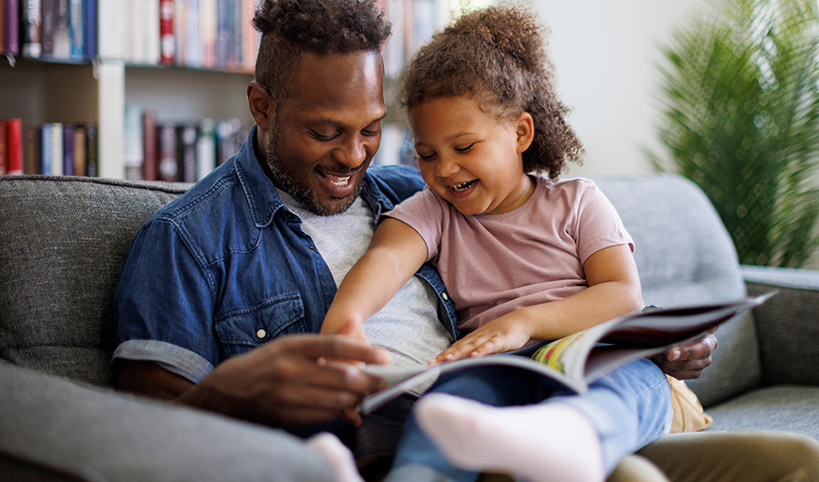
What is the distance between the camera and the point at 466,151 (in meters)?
1.34

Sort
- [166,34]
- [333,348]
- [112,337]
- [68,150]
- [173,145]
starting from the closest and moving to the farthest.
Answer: [333,348]
[112,337]
[68,150]
[166,34]
[173,145]

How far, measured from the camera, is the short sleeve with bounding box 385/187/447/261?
54.0 inches

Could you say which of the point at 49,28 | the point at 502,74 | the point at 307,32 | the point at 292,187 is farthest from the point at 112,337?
the point at 49,28

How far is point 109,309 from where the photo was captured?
3.96 feet

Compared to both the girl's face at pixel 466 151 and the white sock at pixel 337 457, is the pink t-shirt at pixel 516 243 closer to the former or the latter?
the girl's face at pixel 466 151

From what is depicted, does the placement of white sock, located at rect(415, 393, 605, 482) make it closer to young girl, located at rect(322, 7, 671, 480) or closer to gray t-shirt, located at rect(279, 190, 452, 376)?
young girl, located at rect(322, 7, 671, 480)

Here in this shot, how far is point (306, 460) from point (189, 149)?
198cm

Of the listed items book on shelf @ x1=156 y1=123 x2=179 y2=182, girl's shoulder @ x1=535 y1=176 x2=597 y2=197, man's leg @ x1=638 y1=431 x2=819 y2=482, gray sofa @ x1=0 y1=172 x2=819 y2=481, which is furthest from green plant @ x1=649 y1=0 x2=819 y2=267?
man's leg @ x1=638 y1=431 x2=819 y2=482

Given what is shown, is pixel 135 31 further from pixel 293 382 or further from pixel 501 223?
pixel 293 382

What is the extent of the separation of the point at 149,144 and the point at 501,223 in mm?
1437

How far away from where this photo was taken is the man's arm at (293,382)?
2.81 ft

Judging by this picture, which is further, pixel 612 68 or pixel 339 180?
pixel 612 68

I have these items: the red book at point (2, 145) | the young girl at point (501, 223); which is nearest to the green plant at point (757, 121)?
the young girl at point (501, 223)

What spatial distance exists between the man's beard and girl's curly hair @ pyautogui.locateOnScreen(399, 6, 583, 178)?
9.9 inches
